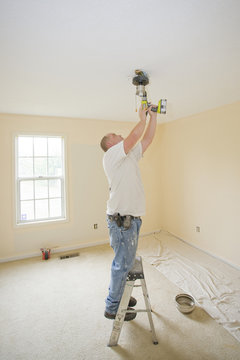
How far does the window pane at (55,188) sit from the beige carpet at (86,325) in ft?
4.42

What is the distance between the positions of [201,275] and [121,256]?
1.68m

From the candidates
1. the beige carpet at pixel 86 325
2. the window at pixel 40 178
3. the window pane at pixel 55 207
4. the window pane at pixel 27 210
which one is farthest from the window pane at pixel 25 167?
the beige carpet at pixel 86 325

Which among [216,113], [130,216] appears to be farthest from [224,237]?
[130,216]

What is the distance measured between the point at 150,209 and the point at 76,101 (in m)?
2.73

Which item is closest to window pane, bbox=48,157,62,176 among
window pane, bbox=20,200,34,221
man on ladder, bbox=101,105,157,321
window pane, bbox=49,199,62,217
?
window pane, bbox=49,199,62,217

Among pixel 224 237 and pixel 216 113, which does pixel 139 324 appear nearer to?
pixel 224 237

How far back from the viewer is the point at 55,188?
150 inches

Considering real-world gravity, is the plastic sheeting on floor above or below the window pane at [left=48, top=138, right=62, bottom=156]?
below

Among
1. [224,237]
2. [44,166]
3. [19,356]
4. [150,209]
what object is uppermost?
[44,166]

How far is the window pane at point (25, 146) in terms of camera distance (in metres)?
3.57

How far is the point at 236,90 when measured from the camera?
99.0 inches

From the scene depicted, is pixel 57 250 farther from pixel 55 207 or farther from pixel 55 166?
pixel 55 166

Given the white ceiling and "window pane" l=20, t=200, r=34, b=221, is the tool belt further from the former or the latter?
"window pane" l=20, t=200, r=34, b=221

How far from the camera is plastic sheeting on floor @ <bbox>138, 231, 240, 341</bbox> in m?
2.16
